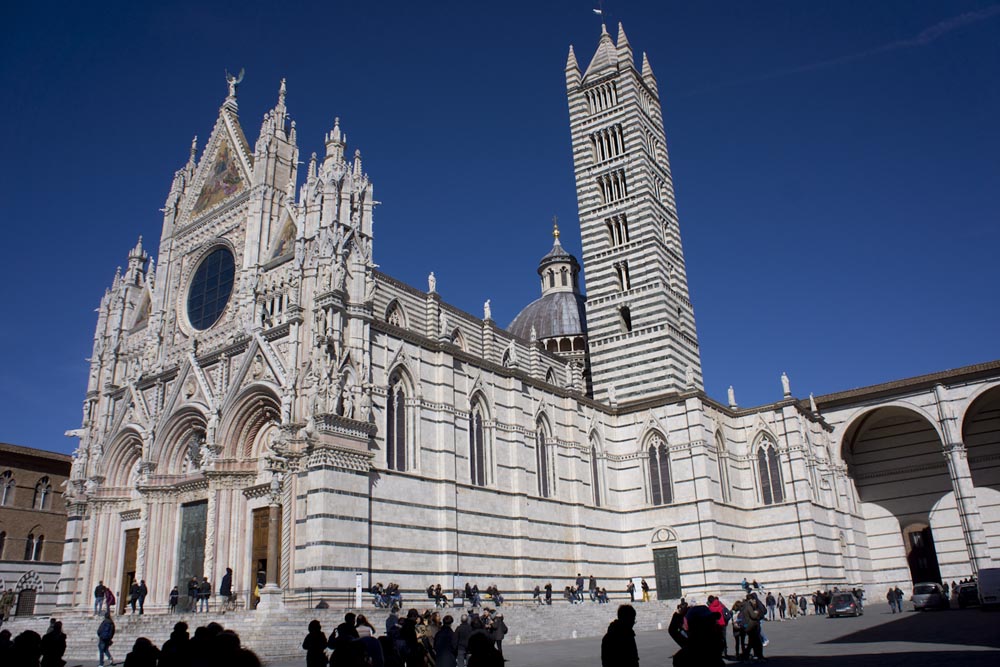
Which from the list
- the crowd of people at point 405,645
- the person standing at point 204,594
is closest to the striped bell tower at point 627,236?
the person standing at point 204,594

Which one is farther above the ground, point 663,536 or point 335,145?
point 335,145

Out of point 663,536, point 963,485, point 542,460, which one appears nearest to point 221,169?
point 542,460

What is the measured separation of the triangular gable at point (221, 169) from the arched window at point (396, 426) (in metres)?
10.7

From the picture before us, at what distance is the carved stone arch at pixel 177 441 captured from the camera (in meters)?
28.4

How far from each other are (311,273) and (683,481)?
17.3 meters

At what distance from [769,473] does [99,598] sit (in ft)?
86.6

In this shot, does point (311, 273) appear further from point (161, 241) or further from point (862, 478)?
point (862, 478)

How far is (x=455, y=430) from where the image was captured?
2789cm

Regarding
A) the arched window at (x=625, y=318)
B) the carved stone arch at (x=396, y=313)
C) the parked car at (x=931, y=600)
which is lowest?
the parked car at (x=931, y=600)

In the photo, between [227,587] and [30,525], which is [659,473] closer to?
[227,587]

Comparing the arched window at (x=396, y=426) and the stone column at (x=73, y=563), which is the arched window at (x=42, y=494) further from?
the arched window at (x=396, y=426)

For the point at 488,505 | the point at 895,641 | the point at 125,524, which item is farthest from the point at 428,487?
the point at 895,641

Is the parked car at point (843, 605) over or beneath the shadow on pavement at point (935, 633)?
over

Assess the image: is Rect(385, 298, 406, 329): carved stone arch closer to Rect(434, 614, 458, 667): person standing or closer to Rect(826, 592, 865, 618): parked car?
Rect(826, 592, 865, 618): parked car
